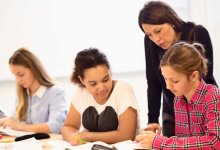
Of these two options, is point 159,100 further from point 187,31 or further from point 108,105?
point 187,31

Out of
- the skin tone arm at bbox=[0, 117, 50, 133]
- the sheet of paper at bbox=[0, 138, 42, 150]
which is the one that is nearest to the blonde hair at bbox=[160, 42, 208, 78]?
the sheet of paper at bbox=[0, 138, 42, 150]

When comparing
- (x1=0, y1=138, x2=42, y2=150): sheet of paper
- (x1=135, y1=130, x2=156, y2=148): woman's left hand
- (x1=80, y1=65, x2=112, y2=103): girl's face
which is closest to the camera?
(x1=135, y1=130, x2=156, y2=148): woman's left hand

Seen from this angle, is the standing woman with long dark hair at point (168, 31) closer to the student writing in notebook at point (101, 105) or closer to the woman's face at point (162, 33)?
the woman's face at point (162, 33)

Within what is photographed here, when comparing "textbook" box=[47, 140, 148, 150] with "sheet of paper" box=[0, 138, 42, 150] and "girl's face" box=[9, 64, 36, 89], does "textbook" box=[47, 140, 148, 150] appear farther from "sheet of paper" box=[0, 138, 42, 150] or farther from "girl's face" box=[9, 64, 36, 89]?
"girl's face" box=[9, 64, 36, 89]

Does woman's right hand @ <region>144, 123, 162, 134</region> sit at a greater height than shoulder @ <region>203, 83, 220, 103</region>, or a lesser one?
lesser

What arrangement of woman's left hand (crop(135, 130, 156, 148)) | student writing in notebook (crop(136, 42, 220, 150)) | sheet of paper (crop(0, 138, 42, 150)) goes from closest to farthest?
student writing in notebook (crop(136, 42, 220, 150)), woman's left hand (crop(135, 130, 156, 148)), sheet of paper (crop(0, 138, 42, 150))

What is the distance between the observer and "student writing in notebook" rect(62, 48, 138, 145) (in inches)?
80.6

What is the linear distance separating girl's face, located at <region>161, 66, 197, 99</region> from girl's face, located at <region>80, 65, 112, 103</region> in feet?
1.68

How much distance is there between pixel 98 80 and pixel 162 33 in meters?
0.45

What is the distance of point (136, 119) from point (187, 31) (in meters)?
0.57

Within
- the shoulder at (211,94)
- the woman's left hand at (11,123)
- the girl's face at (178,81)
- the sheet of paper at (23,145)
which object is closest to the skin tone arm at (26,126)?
the woman's left hand at (11,123)

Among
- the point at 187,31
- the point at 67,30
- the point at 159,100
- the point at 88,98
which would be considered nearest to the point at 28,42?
the point at 67,30

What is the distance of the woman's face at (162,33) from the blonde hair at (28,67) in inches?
41.7

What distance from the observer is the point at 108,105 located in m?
2.14
